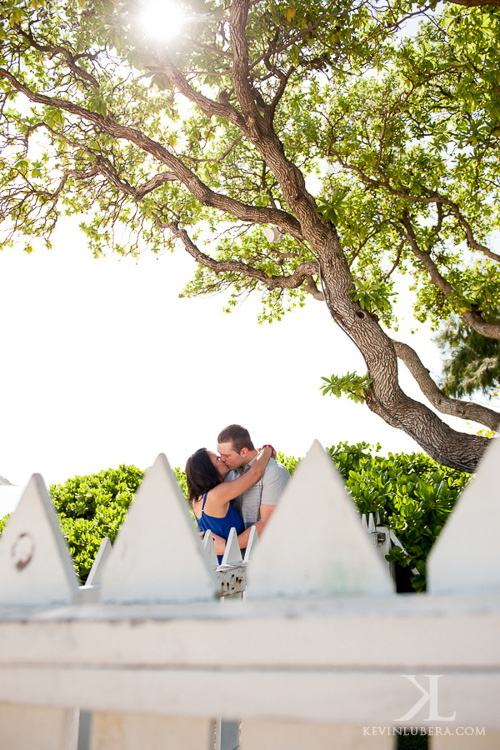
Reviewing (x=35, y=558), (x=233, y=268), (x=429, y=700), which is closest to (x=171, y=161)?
(x=233, y=268)

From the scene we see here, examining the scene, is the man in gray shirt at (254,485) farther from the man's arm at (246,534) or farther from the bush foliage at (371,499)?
the bush foliage at (371,499)

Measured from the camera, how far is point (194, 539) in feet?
3.22

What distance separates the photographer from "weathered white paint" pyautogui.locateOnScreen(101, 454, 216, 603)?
97cm

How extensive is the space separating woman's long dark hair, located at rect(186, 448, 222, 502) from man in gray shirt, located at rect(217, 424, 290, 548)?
30cm

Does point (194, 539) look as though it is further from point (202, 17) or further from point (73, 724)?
point (202, 17)

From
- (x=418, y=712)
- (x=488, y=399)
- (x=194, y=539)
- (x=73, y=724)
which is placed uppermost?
(x=488, y=399)

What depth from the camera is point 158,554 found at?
1.01 metres

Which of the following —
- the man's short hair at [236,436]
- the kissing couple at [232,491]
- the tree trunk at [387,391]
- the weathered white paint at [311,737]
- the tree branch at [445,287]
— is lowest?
the weathered white paint at [311,737]

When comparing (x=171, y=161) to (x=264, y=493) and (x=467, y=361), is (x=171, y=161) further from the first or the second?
(x=467, y=361)

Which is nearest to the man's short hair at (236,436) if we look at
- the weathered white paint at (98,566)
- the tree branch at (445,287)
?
the weathered white paint at (98,566)

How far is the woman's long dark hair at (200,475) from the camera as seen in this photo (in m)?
4.20

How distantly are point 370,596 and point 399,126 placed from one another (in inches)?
382

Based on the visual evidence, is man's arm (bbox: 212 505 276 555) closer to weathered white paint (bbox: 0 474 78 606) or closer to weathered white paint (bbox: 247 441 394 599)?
weathered white paint (bbox: 0 474 78 606)

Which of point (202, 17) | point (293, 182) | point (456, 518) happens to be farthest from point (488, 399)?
point (456, 518)
